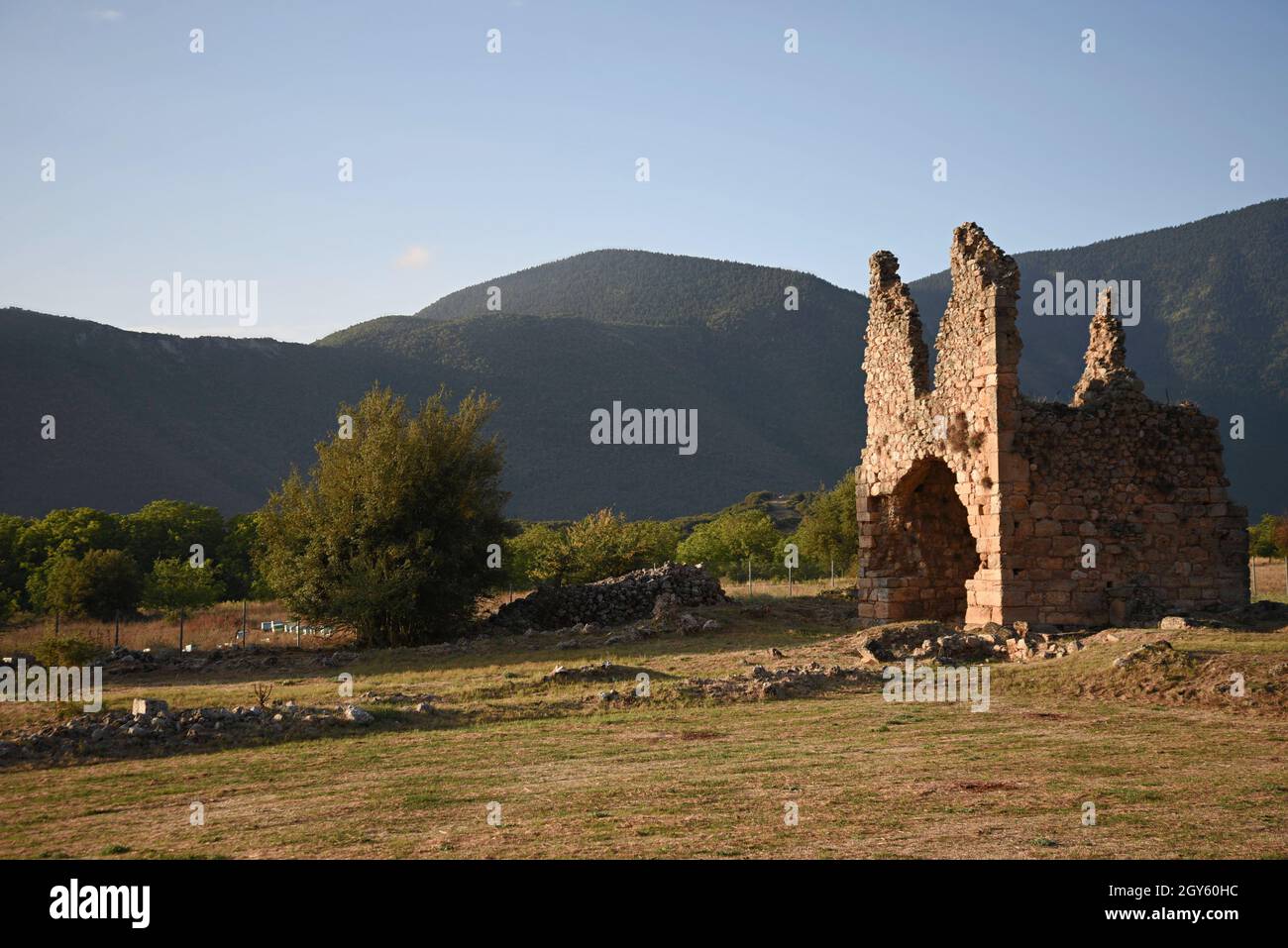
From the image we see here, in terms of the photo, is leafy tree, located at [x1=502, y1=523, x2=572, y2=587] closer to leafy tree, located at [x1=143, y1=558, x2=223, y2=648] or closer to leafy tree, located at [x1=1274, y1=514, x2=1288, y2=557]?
leafy tree, located at [x1=143, y1=558, x2=223, y2=648]

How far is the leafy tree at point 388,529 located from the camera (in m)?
23.4

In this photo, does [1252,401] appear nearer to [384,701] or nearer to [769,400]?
[769,400]

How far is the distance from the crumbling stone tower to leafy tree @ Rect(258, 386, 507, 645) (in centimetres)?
1046

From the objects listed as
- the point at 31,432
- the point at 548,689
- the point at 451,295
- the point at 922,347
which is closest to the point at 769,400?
the point at 451,295

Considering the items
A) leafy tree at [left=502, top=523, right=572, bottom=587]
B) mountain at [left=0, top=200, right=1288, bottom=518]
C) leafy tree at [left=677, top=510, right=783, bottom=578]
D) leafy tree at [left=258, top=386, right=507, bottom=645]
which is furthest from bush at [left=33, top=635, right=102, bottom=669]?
mountain at [left=0, top=200, right=1288, bottom=518]

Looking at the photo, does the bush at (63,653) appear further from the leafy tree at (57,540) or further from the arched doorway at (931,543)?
the arched doorway at (931,543)

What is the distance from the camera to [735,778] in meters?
8.77

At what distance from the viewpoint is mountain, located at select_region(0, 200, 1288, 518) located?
66.3m

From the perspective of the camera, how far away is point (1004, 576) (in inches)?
706

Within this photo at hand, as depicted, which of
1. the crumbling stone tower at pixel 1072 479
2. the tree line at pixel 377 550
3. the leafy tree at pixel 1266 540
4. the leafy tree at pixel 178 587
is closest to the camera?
the crumbling stone tower at pixel 1072 479

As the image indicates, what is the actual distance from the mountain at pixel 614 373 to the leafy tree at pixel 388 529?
36943 mm

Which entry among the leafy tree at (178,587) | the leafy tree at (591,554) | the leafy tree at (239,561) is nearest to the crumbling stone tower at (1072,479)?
the leafy tree at (591,554)

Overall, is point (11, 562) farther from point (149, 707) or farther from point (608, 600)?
point (149, 707)

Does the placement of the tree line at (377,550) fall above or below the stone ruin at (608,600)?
above
